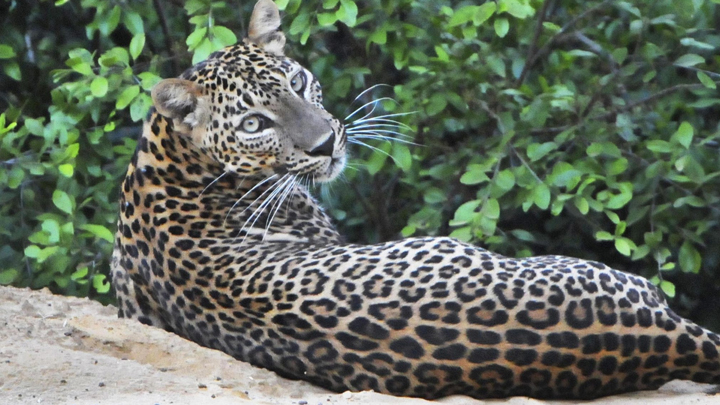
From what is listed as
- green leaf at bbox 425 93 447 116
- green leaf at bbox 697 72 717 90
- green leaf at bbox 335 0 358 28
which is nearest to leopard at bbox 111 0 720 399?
green leaf at bbox 335 0 358 28

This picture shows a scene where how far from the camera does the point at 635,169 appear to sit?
6.88m

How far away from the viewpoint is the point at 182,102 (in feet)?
17.4

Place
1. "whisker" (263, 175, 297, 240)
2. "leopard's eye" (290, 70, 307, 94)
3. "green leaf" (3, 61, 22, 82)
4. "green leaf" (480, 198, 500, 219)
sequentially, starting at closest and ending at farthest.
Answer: "whisker" (263, 175, 297, 240), "leopard's eye" (290, 70, 307, 94), "green leaf" (480, 198, 500, 219), "green leaf" (3, 61, 22, 82)

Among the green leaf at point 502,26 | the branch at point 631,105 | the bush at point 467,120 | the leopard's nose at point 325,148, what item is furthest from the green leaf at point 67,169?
the branch at point 631,105

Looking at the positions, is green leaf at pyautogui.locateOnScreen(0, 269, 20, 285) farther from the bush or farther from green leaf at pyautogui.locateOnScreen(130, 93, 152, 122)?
green leaf at pyautogui.locateOnScreen(130, 93, 152, 122)

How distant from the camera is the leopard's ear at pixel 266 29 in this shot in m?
5.88

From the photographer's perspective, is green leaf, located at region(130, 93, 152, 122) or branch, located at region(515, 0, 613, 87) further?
branch, located at region(515, 0, 613, 87)

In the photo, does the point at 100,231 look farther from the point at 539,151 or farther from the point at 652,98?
the point at 652,98

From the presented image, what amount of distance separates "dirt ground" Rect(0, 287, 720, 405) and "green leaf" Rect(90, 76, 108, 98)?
146 cm

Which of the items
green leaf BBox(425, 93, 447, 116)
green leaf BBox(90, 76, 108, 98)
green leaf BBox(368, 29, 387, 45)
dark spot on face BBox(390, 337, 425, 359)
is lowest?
dark spot on face BBox(390, 337, 425, 359)

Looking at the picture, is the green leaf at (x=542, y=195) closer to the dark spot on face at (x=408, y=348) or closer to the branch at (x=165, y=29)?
the dark spot on face at (x=408, y=348)

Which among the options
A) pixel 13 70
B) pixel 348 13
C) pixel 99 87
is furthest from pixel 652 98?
pixel 13 70

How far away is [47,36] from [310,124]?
3.28m

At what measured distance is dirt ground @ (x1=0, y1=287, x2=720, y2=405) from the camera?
158 inches
